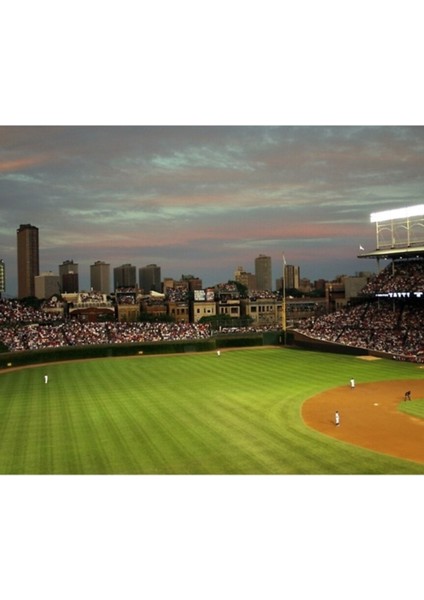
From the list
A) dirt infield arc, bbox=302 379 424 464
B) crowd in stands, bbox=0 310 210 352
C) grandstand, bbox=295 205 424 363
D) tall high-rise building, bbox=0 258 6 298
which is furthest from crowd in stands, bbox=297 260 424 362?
tall high-rise building, bbox=0 258 6 298

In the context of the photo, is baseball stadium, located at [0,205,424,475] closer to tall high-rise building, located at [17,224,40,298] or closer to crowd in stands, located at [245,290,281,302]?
tall high-rise building, located at [17,224,40,298]

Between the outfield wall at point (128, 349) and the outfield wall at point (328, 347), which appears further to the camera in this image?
the outfield wall at point (328, 347)

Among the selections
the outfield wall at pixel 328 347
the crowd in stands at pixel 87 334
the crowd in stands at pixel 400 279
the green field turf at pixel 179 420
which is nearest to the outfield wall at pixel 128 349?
the green field turf at pixel 179 420

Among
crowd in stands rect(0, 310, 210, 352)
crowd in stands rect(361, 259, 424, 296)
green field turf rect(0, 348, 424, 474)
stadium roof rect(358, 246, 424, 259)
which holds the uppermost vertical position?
stadium roof rect(358, 246, 424, 259)

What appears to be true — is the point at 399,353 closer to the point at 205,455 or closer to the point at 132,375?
the point at 132,375

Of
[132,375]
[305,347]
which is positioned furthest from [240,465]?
[305,347]

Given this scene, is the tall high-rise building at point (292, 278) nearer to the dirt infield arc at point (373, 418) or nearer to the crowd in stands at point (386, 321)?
the crowd in stands at point (386, 321)
